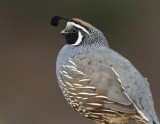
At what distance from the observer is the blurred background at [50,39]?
12250 mm

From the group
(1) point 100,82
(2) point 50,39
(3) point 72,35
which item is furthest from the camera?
(2) point 50,39

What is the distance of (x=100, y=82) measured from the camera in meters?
6.05

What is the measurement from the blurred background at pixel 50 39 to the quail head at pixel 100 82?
535 centimetres

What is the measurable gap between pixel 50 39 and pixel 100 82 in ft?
23.9

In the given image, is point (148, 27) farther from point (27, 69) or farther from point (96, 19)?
point (27, 69)

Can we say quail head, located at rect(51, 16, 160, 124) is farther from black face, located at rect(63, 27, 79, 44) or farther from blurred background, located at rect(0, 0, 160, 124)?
blurred background, located at rect(0, 0, 160, 124)

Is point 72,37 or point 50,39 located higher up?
point 72,37

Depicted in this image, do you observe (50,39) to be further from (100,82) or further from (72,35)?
(100,82)

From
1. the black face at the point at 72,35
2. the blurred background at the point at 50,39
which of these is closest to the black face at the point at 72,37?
the black face at the point at 72,35

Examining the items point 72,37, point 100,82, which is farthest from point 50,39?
point 100,82

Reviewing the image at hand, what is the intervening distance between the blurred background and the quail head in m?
5.35

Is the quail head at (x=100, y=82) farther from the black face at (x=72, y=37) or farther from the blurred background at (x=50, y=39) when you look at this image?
the blurred background at (x=50, y=39)

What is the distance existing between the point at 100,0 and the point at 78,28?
6137 mm

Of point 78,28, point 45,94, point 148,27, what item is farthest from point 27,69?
point 78,28
